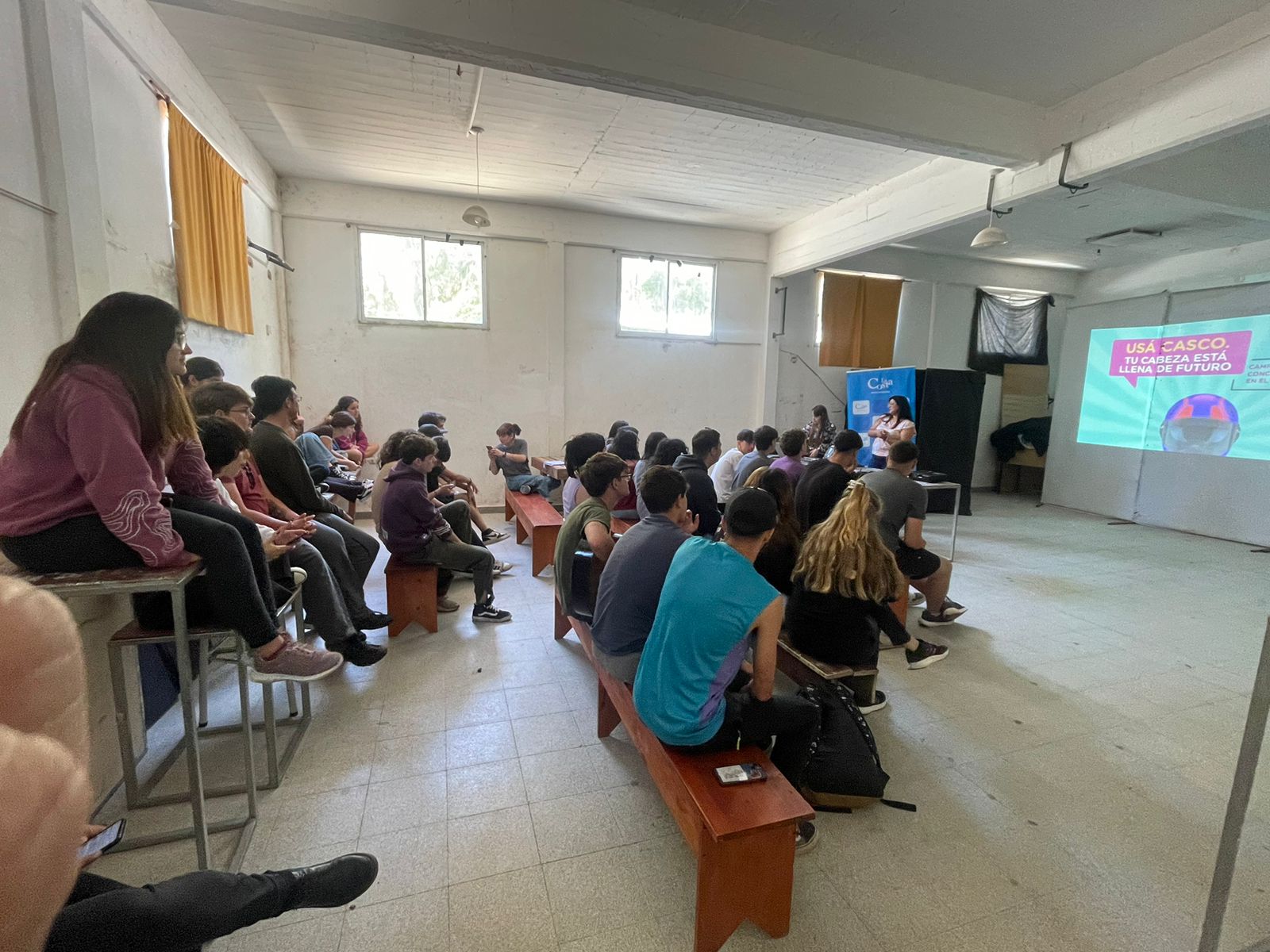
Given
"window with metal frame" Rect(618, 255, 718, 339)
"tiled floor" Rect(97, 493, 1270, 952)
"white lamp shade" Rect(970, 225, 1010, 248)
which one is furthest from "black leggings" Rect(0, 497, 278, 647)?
"window with metal frame" Rect(618, 255, 718, 339)

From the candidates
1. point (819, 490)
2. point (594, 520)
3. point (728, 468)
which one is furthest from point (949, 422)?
point (594, 520)

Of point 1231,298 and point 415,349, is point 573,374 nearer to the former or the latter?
point 415,349

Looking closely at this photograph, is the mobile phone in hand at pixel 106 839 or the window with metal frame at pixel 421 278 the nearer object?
the mobile phone in hand at pixel 106 839

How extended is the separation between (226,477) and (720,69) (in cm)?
310

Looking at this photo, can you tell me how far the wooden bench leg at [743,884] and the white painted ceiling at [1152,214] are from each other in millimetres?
5006

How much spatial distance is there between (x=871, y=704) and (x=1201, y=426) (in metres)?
6.41

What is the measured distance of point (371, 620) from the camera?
9.37 feet

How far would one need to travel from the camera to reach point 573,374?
6684 millimetres

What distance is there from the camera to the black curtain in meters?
8.13

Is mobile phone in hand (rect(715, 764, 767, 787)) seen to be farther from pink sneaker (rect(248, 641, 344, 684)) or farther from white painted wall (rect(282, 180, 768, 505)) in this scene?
white painted wall (rect(282, 180, 768, 505))

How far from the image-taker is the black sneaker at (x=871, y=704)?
246 cm

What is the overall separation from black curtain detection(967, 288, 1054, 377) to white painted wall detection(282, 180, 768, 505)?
11.5ft

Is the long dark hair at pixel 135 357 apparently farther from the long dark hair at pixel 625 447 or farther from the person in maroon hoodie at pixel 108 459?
the long dark hair at pixel 625 447

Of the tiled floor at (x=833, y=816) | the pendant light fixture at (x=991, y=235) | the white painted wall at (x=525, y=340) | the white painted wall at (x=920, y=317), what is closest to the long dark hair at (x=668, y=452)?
the tiled floor at (x=833, y=816)
